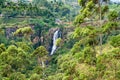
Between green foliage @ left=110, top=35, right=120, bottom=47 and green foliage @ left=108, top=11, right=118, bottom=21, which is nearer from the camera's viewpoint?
green foliage @ left=110, top=35, right=120, bottom=47

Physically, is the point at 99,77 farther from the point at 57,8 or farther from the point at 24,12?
the point at 57,8

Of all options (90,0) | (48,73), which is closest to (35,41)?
(48,73)

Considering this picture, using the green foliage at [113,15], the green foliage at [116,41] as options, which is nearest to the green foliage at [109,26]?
the green foliage at [113,15]

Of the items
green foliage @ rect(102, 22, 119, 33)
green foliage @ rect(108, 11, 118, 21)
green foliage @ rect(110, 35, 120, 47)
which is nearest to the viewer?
green foliage @ rect(110, 35, 120, 47)

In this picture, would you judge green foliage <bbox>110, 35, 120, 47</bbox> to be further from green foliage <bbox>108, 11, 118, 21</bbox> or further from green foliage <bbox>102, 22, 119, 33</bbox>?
green foliage <bbox>108, 11, 118, 21</bbox>

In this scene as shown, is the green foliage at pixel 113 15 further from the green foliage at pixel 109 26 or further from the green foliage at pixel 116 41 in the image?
the green foliage at pixel 116 41

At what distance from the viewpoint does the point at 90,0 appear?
16.3 metres

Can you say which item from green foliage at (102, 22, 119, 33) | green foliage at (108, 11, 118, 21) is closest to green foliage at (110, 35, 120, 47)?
green foliage at (102, 22, 119, 33)

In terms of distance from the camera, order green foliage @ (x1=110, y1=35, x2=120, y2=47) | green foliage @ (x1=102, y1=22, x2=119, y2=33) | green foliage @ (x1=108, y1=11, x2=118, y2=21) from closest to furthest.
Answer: green foliage @ (x1=110, y1=35, x2=120, y2=47)
green foliage @ (x1=102, y1=22, x2=119, y2=33)
green foliage @ (x1=108, y1=11, x2=118, y2=21)

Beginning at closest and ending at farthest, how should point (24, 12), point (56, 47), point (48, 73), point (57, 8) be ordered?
point (48, 73), point (56, 47), point (24, 12), point (57, 8)

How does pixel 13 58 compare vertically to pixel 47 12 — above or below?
above

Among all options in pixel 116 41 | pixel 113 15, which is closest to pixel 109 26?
pixel 113 15

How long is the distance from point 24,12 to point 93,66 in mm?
45733

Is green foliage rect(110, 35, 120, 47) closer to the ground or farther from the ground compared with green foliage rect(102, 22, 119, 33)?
closer to the ground
